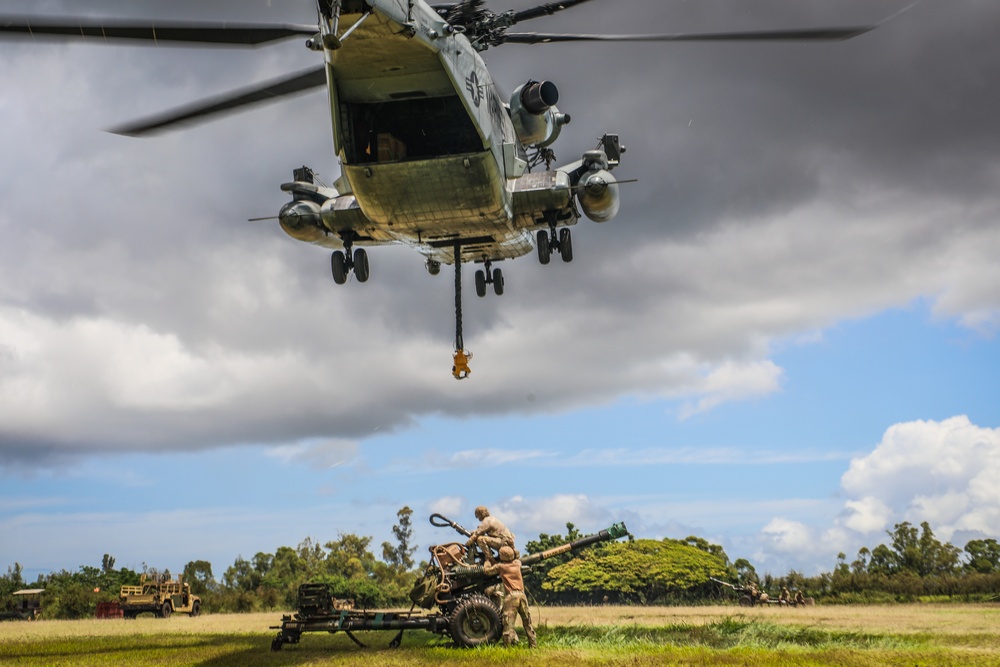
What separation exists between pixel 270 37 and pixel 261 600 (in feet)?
66.8

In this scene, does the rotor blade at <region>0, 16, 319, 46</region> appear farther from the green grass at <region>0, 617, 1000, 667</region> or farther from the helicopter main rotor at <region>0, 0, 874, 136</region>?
the green grass at <region>0, 617, 1000, 667</region>

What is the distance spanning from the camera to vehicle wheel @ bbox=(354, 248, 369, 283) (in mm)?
18016

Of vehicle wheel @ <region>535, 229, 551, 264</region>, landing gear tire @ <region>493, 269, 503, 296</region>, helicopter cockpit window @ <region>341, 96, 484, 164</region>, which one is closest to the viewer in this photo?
helicopter cockpit window @ <region>341, 96, 484, 164</region>

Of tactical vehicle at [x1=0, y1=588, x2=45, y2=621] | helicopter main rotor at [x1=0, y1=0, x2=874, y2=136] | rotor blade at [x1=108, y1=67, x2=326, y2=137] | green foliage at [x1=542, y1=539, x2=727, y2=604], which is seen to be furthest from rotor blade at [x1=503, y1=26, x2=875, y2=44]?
tactical vehicle at [x1=0, y1=588, x2=45, y2=621]

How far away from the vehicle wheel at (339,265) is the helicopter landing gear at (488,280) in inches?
125

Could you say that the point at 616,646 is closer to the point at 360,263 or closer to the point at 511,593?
the point at 511,593

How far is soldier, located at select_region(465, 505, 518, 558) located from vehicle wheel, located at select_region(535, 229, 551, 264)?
7.72 m

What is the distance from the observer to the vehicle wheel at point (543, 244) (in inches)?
693

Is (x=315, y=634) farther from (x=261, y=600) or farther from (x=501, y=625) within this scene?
(x=261, y=600)

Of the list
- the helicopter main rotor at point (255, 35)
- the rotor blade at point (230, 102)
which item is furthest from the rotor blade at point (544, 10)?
the rotor blade at point (230, 102)

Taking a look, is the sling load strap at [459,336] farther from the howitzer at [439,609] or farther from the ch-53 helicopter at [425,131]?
the howitzer at [439,609]

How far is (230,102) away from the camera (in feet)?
45.9

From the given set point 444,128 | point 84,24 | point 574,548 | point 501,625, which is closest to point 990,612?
point 574,548

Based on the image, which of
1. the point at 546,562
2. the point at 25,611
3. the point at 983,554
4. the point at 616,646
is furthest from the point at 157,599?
the point at 983,554
